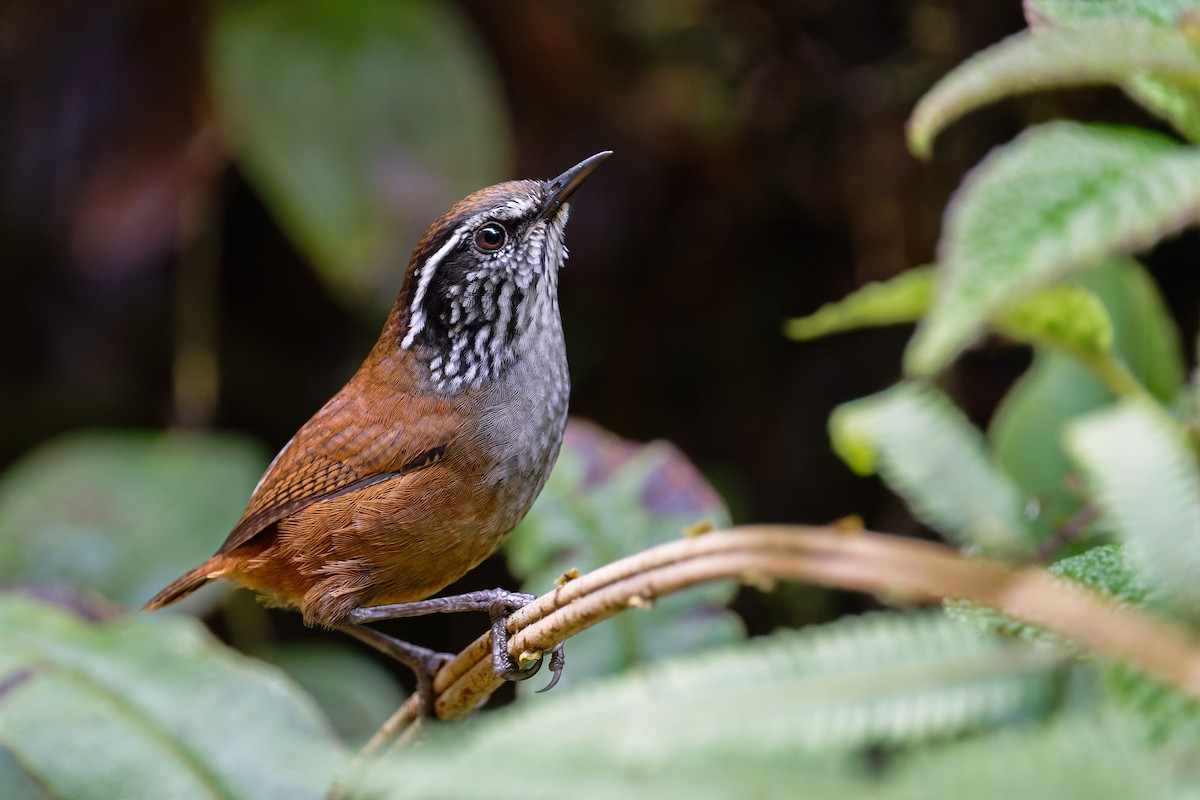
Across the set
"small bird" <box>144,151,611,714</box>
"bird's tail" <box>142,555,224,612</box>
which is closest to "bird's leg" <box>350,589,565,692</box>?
"small bird" <box>144,151,611,714</box>

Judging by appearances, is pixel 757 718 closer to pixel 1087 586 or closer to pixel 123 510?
pixel 1087 586

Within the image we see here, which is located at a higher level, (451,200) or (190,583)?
(451,200)

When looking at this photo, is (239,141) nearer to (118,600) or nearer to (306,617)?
(118,600)

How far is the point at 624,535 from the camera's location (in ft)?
8.86

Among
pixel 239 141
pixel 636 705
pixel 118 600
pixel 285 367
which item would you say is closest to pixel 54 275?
pixel 285 367

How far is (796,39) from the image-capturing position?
5207 millimetres

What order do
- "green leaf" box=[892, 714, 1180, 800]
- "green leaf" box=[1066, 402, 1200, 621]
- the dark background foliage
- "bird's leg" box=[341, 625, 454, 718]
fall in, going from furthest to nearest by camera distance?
the dark background foliage, "bird's leg" box=[341, 625, 454, 718], "green leaf" box=[1066, 402, 1200, 621], "green leaf" box=[892, 714, 1180, 800]


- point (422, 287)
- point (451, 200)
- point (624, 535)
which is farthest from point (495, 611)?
point (451, 200)

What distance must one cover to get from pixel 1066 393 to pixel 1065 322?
813 millimetres

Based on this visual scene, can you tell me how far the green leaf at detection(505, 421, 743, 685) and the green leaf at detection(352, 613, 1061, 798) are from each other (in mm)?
1722

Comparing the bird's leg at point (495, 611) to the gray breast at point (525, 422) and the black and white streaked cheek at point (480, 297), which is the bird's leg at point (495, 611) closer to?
the gray breast at point (525, 422)

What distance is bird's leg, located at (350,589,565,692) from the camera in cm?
170

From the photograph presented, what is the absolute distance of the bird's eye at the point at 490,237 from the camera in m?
3.08

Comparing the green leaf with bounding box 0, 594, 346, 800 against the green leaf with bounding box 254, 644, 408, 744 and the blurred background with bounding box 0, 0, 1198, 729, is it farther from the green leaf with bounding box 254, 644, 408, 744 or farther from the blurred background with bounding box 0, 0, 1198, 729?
the blurred background with bounding box 0, 0, 1198, 729
